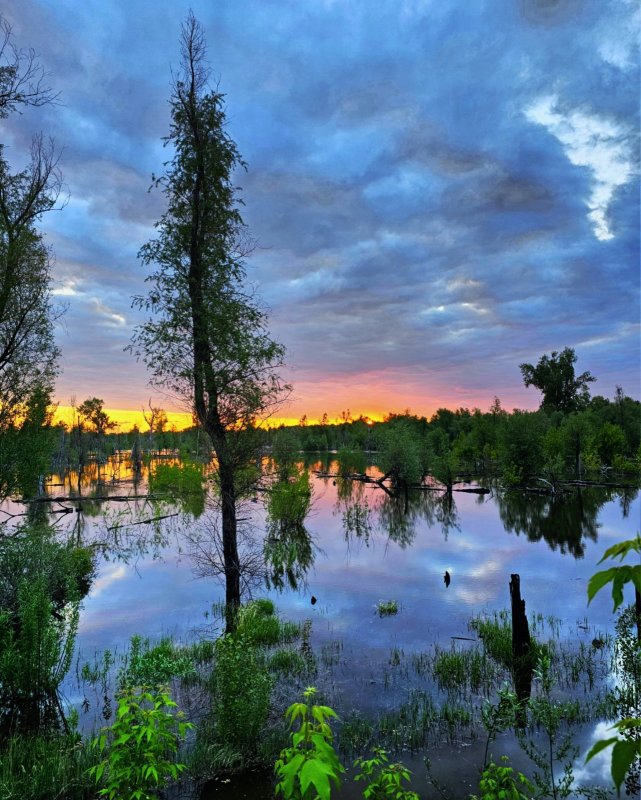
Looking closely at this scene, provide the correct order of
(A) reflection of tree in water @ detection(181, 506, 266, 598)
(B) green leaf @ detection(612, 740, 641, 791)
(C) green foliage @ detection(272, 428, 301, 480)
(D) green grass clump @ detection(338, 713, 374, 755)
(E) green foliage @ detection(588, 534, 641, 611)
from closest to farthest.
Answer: (B) green leaf @ detection(612, 740, 641, 791) → (E) green foliage @ detection(588, 534, 641, 611) → (D) green grass clump @ detection(338, 713, 374, 755) → (A) reflection of tree in water @ detection(181, 506, 266, 598) → (C) green foliage @ detection(272, 428, 301, 480)

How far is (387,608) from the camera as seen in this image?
1892 cm

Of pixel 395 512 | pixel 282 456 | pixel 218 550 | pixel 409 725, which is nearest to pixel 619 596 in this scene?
pixel 409 725

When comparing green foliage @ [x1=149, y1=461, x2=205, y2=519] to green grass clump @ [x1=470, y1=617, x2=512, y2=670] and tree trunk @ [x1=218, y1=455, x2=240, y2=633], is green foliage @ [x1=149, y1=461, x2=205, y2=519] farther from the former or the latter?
green grass clump @ [x1=470, y1=617, x2=512, y2=670]

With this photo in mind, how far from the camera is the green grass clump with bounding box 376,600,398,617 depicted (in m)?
18.6

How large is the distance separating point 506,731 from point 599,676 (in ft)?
13.9

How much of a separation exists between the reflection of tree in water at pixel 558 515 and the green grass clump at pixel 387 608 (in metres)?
15.3

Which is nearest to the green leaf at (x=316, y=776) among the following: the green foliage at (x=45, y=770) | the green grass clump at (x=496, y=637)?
the green foliage at (x=45, y=770)

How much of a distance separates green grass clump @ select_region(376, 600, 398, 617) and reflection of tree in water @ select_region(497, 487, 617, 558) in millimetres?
15287

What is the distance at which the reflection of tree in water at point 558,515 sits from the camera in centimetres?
3275

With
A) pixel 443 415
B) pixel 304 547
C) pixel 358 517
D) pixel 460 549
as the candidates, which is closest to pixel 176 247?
pixel 304 547

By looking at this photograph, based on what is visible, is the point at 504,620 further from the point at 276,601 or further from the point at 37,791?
the point at 37,791

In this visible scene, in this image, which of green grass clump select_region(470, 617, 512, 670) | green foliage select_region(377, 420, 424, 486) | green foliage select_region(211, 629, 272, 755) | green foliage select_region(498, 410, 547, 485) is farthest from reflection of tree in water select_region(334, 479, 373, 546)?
green foliage select_region(211, 629, 272, 755)

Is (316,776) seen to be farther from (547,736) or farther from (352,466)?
(352,466)

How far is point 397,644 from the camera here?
15.7 m
